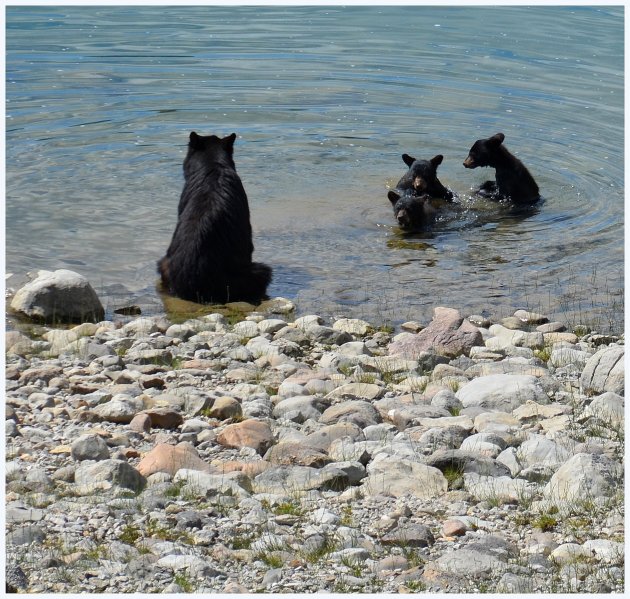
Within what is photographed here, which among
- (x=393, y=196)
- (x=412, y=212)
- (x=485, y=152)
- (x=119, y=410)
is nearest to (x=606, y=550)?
(x=119, y=410)

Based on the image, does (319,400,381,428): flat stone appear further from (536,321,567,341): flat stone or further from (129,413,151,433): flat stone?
(536,321,567,341): flat stone

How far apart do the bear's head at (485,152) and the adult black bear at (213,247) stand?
14.5 ft

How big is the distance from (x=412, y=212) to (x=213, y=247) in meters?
3.24

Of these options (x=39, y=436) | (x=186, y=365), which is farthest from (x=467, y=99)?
(x=39, y=436)

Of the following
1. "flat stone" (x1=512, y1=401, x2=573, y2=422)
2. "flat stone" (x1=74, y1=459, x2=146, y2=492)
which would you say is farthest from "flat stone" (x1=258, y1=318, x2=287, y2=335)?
"flat stone" (x1=74, y1=459, x2=146, y2=492)

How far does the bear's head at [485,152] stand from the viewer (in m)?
13.1

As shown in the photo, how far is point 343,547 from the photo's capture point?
440 centimetres

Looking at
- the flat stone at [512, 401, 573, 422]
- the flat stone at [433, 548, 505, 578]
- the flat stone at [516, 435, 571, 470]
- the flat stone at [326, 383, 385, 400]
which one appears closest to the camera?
the flat stone at [433, 548, 505, 578]

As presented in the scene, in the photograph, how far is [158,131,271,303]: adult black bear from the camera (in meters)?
9.20

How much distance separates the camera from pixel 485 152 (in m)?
13.1

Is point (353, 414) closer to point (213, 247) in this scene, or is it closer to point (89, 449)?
point (89, 449)

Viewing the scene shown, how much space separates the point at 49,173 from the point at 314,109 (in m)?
5.37

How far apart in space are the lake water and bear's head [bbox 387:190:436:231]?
0.18m

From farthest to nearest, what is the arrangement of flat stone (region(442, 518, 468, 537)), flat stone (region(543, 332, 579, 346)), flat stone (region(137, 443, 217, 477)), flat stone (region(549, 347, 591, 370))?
flat stone (region(543, 332, 579, 346)), flat stone (region(549, 347, 591, 370)), flat stone (region(137, 443, 217, 477)), flat stone (region(442, 518, 468, 537))
